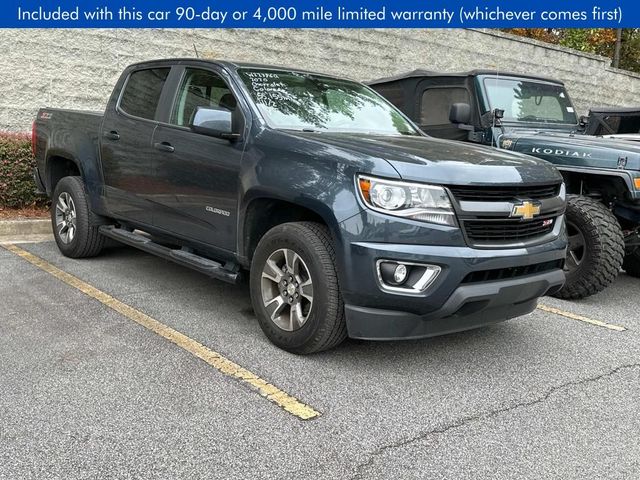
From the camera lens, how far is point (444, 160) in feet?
11.8

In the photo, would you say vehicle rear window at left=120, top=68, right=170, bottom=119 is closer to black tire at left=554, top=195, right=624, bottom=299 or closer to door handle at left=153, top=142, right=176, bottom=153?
door handle at left=153, top=142, right=176, bottom=153

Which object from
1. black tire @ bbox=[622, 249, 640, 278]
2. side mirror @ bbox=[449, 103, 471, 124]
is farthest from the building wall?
black tire @ bbox=[622, 249, 640, 278]

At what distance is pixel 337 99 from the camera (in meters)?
4.86

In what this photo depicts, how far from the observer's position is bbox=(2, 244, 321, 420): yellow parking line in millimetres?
3256

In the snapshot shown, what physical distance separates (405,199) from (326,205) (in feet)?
1.46

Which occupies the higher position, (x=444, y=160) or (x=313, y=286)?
(x=444, y=160)

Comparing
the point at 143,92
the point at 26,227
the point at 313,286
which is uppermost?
the point at 143,92

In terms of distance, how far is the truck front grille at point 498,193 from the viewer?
3494 mm

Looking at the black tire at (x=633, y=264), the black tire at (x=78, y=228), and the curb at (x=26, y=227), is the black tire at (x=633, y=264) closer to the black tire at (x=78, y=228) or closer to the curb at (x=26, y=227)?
the black tire at (x=78, y=228)

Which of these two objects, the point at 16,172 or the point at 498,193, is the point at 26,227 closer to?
the point at 16,172

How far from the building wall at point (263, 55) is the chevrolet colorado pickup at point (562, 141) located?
2.95m

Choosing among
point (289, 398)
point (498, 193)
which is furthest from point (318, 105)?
point (289, 398)
